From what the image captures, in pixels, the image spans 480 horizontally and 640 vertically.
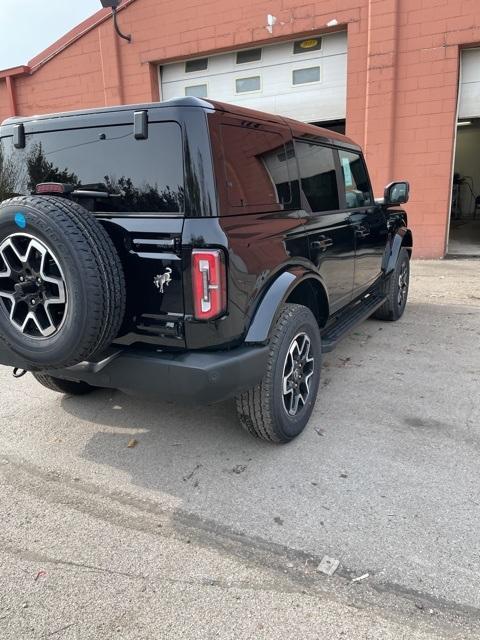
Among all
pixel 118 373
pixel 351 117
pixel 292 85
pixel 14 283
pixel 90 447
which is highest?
pixel 292 85

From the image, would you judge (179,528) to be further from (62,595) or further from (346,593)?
(346,593)

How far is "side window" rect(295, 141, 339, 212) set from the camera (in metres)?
3.40

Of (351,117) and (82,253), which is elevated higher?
(351,117)

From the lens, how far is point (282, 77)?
971cm

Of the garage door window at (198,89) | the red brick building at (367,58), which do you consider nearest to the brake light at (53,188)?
the red brick building at (367,58)

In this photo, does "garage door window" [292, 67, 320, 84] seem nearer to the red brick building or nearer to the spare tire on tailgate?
the red brick building

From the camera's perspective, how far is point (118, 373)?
2.59 metres

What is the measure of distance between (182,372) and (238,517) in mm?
766

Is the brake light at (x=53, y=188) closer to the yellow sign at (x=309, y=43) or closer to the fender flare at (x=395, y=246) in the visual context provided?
the fender flare at (x=395, y=246)

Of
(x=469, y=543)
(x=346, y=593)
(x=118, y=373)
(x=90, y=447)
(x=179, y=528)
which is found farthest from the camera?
(x=90, y=447)

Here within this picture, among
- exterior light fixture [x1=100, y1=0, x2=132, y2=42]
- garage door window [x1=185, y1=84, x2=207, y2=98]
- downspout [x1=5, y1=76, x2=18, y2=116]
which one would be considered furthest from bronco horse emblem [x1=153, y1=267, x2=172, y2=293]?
downspout [x1=5, y1=76, x2=18, y2=116]

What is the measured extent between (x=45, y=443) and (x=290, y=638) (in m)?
2.06

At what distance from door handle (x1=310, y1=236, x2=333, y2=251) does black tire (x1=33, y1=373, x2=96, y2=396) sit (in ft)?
6.28

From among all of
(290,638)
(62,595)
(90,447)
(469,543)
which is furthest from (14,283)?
(469,543)
